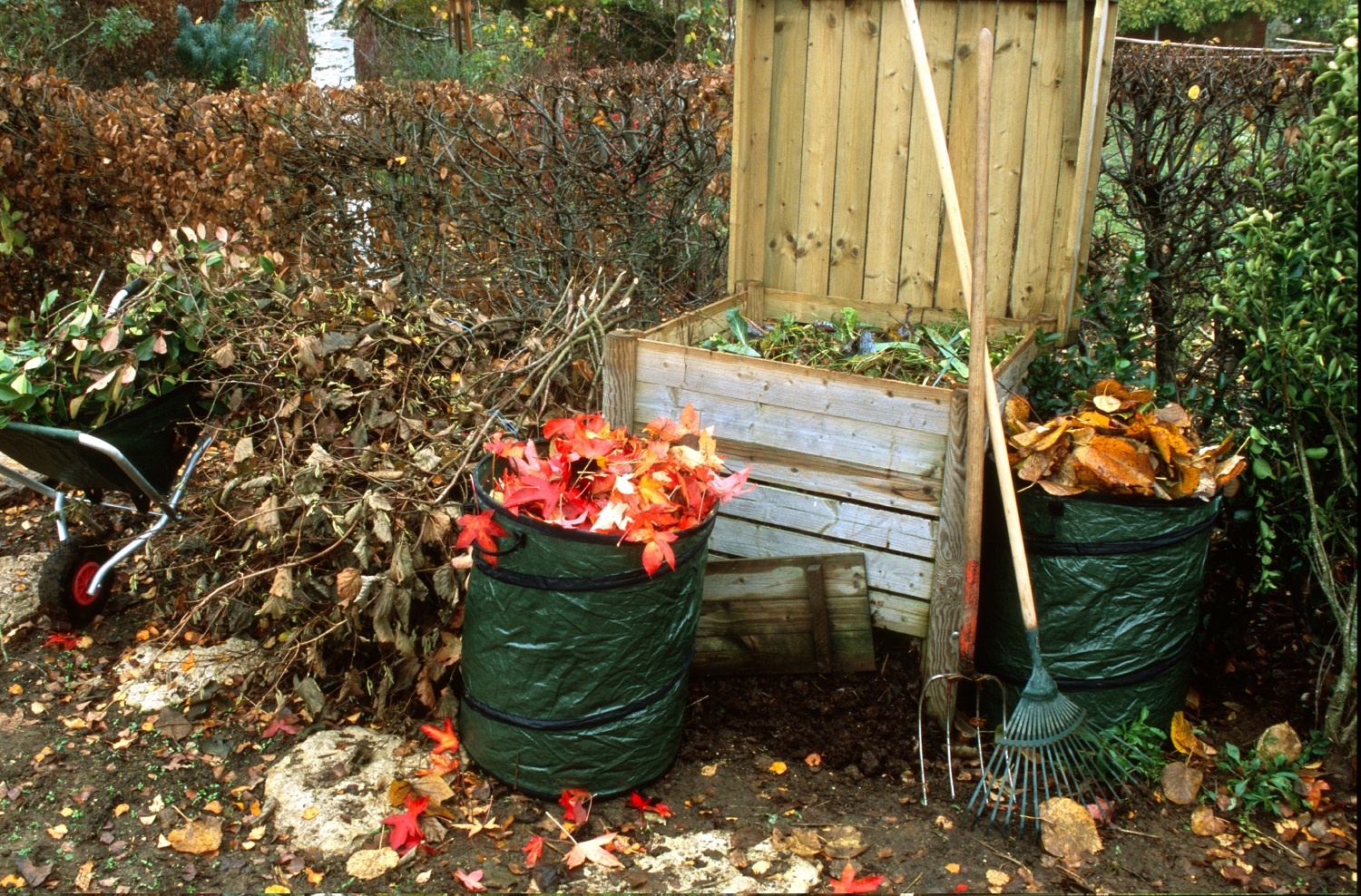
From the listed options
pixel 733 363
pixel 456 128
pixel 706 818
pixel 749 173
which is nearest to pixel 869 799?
pixel 706 818

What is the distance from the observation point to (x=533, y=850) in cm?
251

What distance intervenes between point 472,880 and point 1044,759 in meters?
1.48

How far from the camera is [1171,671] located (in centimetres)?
283

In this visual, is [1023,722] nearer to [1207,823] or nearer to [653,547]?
[1207,823]

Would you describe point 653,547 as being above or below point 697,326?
below

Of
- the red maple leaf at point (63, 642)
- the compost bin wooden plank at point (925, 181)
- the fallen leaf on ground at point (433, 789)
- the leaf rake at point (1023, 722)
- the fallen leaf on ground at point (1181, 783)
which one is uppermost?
the compost bin wooden plank at point (925, 181)

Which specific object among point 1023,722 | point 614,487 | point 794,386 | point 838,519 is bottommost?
point 1023,722

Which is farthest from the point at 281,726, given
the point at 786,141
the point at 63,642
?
the point at 786,141

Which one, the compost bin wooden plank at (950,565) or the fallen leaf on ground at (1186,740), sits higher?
the compost bin wooden plank at (950,565)

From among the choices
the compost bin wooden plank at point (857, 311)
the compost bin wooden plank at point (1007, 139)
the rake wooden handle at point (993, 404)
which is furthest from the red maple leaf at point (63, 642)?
the compost bin wooden plank at point (1007, 139)

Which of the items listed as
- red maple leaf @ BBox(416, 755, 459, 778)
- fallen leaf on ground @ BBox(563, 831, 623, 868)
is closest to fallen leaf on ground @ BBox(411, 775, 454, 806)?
red maple leaf @ BBox(416, 755, 459, 778)

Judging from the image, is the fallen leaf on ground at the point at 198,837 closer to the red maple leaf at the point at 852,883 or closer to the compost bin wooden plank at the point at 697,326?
the red maple leaf at the point at 852,883

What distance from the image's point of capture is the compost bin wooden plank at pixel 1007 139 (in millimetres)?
3248

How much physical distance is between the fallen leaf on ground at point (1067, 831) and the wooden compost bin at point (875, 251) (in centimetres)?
49
